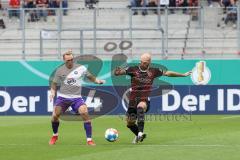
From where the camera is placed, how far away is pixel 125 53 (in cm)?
3222

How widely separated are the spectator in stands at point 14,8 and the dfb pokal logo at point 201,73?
7992mm

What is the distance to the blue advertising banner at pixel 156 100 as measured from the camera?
3030 centimetres

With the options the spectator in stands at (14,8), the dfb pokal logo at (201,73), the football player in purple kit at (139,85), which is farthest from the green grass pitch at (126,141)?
the spectator in stands at (14,8)

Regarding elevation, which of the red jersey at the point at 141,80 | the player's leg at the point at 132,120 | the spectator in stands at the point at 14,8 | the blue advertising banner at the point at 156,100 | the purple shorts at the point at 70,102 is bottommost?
the blue advertising banner at the point at 156,100

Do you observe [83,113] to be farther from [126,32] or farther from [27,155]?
[126,32]

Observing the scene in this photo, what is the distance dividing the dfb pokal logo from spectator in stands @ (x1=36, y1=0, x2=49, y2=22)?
6952mm

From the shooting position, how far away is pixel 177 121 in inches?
1092

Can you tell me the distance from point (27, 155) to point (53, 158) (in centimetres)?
84

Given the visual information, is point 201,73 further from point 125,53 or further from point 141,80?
point 141,80

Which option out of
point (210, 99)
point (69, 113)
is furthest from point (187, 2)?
point (69, 113)

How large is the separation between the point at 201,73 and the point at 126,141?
11.2 metres

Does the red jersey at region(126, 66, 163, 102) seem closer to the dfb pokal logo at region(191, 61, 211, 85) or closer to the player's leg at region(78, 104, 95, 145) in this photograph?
the player's leg at region(78, 104, 95, 145)

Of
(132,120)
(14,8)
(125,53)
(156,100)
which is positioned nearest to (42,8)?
(14,8)

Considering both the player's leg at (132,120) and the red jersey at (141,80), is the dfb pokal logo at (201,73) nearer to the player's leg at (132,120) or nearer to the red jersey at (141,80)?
the red jersey at (141,80)
